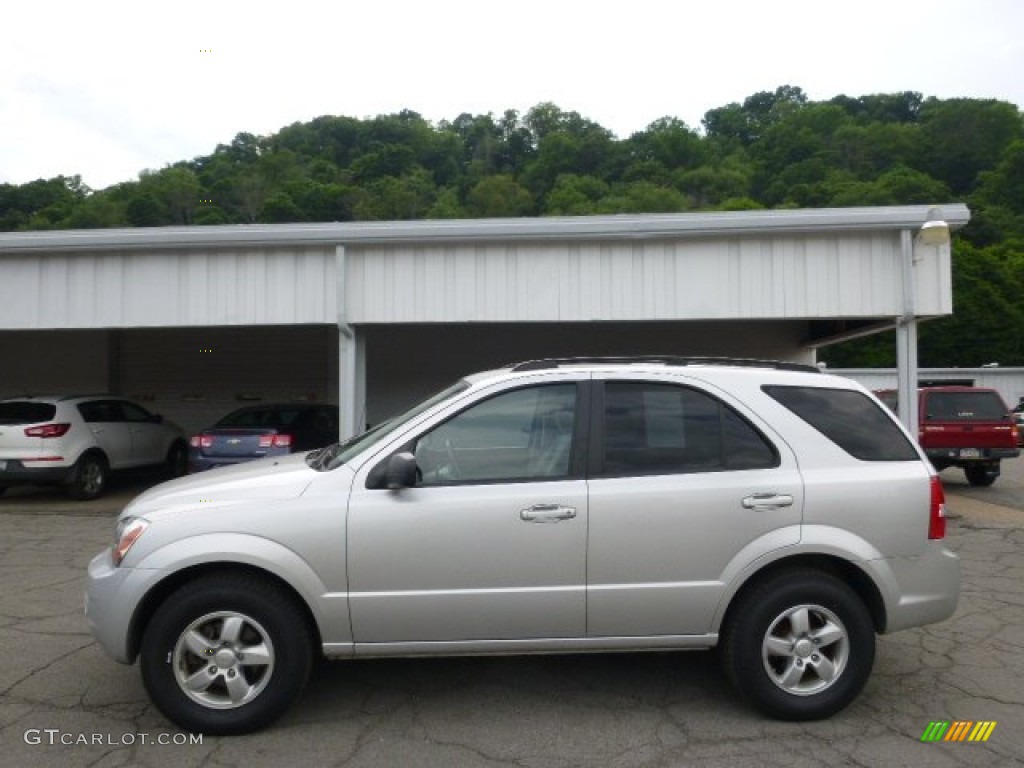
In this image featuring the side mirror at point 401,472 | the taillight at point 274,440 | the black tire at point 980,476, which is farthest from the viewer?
the black tire at point 980,476

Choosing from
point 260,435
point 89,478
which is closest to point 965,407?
point 260,435

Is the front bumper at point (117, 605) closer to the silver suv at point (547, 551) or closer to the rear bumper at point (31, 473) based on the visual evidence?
the silver suv at point (547, 551)

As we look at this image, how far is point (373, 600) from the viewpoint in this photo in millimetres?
3867

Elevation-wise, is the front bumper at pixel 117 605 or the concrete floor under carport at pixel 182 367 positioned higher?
the concrete floor under carport at pixel 182 367

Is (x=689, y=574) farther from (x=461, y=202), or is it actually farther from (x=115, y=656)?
(x=461, y=202)

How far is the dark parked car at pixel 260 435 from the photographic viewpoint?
1095 centimetres

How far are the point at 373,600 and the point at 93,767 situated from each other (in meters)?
1.37

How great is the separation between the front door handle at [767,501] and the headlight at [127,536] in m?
2.89

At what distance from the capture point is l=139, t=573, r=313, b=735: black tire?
3818 millimetres

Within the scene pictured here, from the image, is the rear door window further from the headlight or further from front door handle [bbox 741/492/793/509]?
the headlight

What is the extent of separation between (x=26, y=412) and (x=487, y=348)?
7706mm

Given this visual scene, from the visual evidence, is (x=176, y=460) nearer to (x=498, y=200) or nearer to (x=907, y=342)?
(x=907, y=342)

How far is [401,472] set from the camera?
3.81 m

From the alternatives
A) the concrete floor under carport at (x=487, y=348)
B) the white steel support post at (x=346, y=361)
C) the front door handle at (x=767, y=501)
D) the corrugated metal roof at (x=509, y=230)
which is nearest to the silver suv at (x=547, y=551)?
the front door handle at (x=767, y=501)
